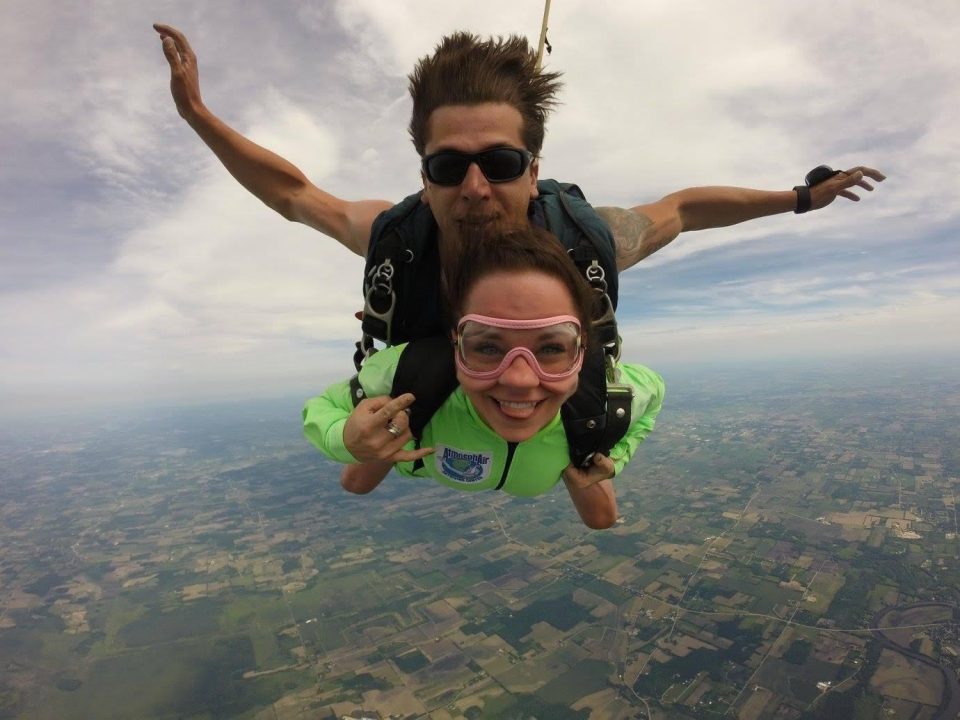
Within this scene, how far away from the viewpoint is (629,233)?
2818mm

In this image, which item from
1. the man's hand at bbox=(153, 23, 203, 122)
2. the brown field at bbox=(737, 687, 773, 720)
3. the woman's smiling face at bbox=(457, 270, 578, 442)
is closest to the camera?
the woman's smiling face at bbox=(457, 270, 578, 442)

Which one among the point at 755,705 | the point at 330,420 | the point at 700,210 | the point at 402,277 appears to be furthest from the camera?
the point at 755,705

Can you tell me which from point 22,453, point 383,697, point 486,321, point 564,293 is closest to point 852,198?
point 564,293

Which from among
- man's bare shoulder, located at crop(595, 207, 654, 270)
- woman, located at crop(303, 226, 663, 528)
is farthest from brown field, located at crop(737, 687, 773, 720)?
woman, located at crop(303, 226, 663, 528)

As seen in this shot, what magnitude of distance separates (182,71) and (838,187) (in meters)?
4.36

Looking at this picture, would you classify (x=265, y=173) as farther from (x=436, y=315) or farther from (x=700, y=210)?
(x=700, y=210)

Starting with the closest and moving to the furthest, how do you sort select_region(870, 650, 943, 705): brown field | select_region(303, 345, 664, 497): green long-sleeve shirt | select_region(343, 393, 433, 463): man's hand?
select_region(343, 393, 433, 463): man's hand → select_region(303, 345, 664, 497): green long-sleeve shirt → select_region(870, 650, 943, 705): brown field

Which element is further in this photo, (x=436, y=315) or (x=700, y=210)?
(x=700, y=210)

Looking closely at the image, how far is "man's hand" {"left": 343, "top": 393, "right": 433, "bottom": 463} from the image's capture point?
5.67ft

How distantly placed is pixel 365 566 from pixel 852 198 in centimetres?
3321

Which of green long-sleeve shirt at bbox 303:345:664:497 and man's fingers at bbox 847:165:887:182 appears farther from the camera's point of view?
man's fingers at bbox 847:165:887:182

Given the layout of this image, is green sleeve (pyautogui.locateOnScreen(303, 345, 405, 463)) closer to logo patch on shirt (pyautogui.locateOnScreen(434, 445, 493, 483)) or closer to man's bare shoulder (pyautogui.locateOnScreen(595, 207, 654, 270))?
logo patch on shirt (pyautogui.locateOnScreen(434, 445, 493, 483))

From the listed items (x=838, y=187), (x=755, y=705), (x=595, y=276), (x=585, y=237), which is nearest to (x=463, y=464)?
(x=595, y=276)

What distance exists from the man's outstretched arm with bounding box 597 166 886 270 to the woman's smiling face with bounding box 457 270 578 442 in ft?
4.47
